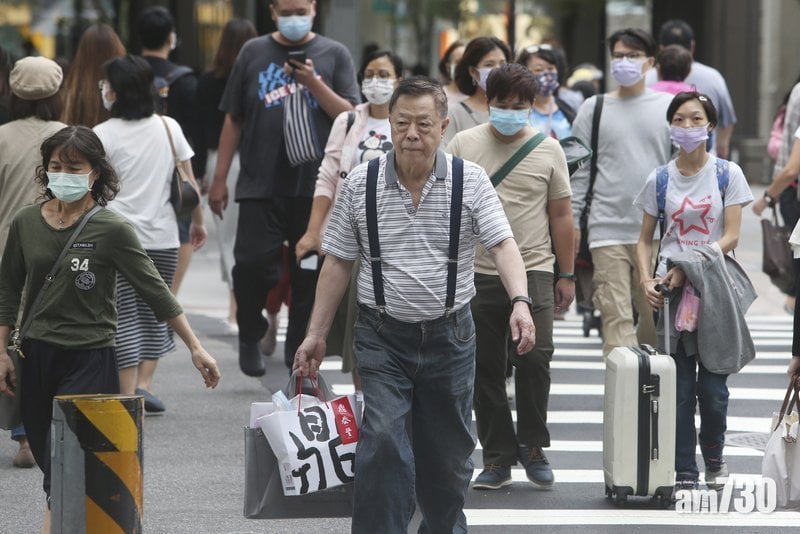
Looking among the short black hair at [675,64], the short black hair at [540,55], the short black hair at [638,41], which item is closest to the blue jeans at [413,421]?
the short black hair at [638,41]

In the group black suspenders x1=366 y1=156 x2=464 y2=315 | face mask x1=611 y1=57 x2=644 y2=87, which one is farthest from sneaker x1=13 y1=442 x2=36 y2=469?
face mask x1=611 y1=57 x2=644 y2=87

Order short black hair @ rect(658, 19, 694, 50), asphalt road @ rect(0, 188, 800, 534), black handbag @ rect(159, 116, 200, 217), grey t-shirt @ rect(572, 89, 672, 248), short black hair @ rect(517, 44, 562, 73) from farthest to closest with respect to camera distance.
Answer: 1. short black hair @ rect(658, 19, 694, 50)
2. short black hair @ rect(517, 44, 562, 73)
3. grey t-shirt @ rect(572, 89, 672, 248)
4. black handbag @ rect(159, 116, 200, 217)
5. asphalt road @ rect(0, 188, 800, 534)

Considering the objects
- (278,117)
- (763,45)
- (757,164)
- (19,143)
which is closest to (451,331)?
(19,143)

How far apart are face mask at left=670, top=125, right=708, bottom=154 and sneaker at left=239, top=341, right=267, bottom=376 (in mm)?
3383

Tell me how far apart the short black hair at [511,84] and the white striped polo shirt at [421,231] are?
155 cm

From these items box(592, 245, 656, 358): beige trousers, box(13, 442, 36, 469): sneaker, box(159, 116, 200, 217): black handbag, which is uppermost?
box(159, 116, 200, 217): black handbag

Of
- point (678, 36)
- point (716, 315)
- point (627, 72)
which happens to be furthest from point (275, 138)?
point (678, 36)

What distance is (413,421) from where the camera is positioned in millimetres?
5637

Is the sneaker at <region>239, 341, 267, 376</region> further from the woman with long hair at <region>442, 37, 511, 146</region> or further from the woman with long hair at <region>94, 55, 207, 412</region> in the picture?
the woman with long hair at <region>442, 37, 511, 146</region>

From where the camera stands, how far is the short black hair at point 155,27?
10.5 m

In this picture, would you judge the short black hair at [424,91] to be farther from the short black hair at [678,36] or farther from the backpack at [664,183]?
the short black hair at [678,36]

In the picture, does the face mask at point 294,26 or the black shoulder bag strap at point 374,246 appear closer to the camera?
the black shoulder bag strap at point 374,246

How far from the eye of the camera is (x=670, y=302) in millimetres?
7047

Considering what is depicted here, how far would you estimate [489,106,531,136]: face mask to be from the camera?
7.01m
